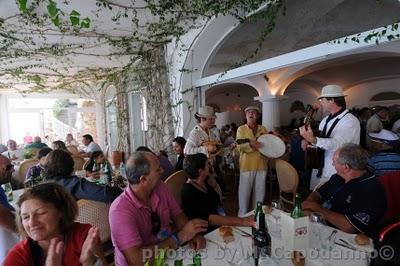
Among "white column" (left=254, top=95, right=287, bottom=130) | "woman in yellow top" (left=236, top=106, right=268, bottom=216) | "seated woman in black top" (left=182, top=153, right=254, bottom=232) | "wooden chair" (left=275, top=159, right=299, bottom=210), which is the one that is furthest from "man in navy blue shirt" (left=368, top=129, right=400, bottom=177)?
"white column" (left=254, top=95, right=287, bottom=130)

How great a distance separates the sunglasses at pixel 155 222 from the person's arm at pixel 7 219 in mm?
805

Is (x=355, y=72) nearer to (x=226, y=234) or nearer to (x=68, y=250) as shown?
(x=226, y=234)

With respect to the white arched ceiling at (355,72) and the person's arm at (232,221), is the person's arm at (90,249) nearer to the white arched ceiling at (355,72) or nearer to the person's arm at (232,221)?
the person's arm at (232,221)

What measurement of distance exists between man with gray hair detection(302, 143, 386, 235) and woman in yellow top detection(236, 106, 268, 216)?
4.44 feet

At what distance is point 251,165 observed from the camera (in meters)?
3.27

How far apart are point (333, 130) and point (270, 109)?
5.17 meters

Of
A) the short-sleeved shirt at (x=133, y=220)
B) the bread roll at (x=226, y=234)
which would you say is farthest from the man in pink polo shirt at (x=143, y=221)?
the bread roll at (x=226, y=234)

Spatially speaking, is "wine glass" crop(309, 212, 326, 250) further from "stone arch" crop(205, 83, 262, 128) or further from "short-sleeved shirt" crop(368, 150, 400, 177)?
"stone arch" crop(205, 83, 262, 128)

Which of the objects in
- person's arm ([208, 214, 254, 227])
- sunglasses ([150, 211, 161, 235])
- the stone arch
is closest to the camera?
sunglasses ([150, 211, 161, 235])

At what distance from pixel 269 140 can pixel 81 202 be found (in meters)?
2.13

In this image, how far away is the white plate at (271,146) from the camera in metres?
3.20

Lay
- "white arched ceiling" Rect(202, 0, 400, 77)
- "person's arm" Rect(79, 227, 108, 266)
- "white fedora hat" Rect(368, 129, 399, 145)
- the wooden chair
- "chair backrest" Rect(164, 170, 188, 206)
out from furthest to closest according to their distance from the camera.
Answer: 1. "white arched ceiling" Rect(202, 0, 400, 77)
2. the wooden chair
3. "chair backrest" Rect(164, 170, 188, 206)
4. "white fedora hat" Rect(368, 129, 399, 145)
5. "person's arm" Rect(79, 227, 108, 266)

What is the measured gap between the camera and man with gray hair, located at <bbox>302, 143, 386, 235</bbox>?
1586 mm

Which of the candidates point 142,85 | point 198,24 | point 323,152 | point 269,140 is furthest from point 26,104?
point 323,152
